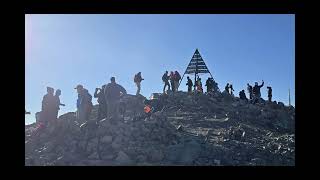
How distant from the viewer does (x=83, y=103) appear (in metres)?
14.9

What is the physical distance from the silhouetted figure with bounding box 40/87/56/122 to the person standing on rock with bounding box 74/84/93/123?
0.78m

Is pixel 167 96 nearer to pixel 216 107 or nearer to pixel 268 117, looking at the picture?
pixel 216 107

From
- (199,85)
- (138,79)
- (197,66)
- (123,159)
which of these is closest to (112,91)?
(123,159)

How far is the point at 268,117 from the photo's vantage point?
2053 centimetres

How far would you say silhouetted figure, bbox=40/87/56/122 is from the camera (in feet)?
47.6

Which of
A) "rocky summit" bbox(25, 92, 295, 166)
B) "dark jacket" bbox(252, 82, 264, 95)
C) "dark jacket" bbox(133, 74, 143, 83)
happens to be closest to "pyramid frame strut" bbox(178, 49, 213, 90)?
"dark jacket" bbox(252, 82, 264, 95)

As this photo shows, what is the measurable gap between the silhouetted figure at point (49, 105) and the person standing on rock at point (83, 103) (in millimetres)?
776

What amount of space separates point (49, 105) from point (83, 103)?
1.01 metres

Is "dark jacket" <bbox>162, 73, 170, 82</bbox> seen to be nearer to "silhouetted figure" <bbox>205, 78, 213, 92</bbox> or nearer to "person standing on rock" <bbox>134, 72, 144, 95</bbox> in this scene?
"person standing on rock" <bbox>134, 72, 144, 95</bbox>

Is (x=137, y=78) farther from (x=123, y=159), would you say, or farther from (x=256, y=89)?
(x=256, y=89)

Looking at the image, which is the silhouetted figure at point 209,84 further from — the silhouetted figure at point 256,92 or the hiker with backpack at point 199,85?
the silhouetted figure at point 256,92
